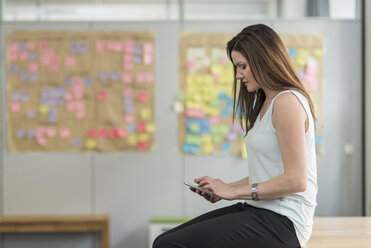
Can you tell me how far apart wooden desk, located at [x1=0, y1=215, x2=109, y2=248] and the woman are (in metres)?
1.96

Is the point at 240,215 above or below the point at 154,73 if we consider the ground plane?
below

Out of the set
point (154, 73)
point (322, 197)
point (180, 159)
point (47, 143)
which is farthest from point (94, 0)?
point (322, 197)

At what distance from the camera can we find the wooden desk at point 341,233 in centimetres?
172

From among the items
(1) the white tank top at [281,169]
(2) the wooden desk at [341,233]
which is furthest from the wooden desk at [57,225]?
(1) the white tank top at [281,169]

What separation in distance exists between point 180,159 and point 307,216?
2066 mm

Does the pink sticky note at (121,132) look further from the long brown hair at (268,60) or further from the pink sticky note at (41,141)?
the long brown hair at (268,60)

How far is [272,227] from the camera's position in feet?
5.19

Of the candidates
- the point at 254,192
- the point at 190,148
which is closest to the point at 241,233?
the point at 254,192

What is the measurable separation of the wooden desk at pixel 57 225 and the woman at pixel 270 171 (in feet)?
6.42

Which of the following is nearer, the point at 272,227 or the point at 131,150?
the point at 272,227

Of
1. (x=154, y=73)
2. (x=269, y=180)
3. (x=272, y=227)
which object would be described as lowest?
(x=272, y=227)

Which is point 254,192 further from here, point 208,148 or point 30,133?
point 30,133

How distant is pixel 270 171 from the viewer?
165 cm

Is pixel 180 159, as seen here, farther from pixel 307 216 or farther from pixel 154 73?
pixel 307 216
